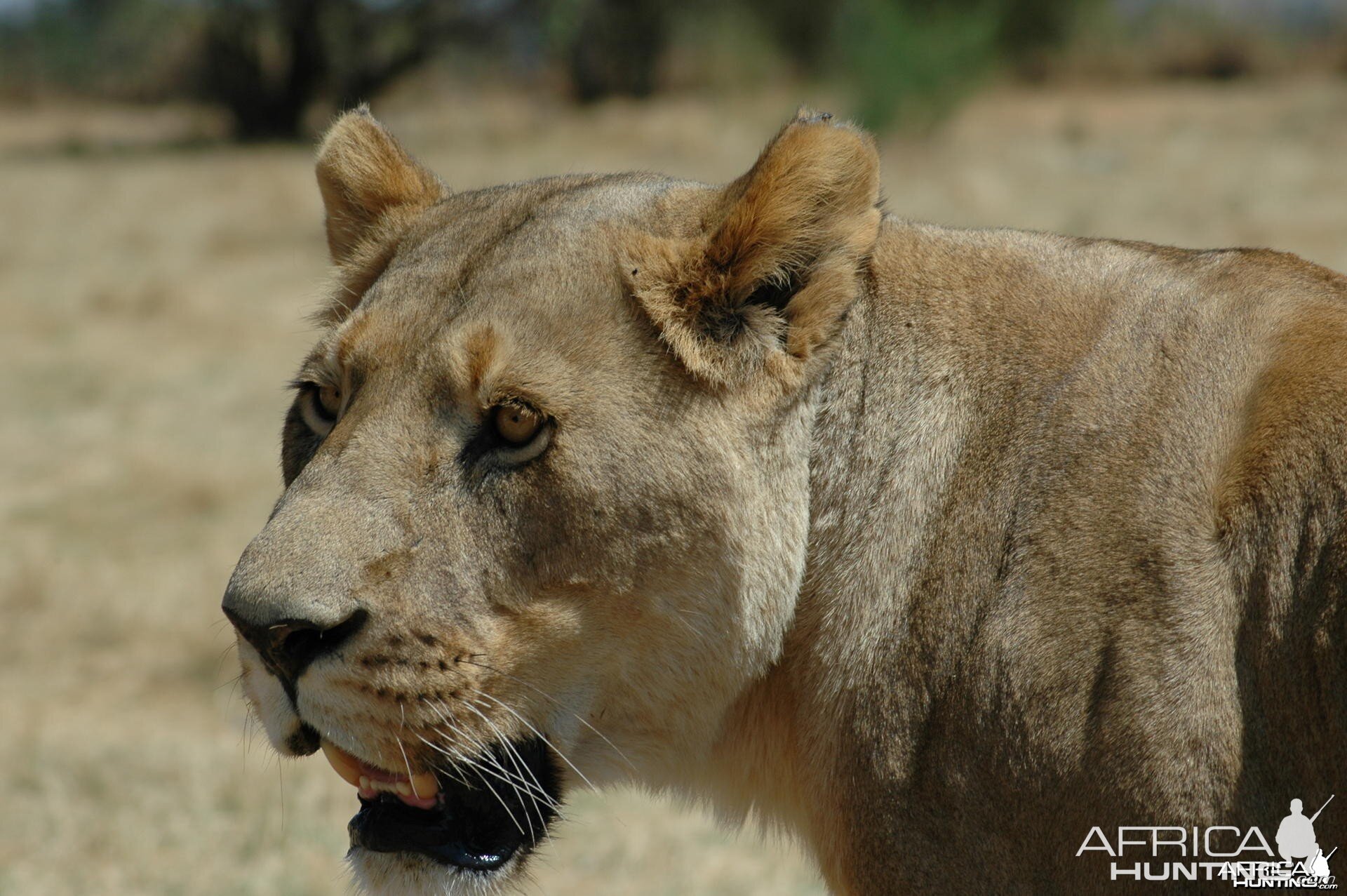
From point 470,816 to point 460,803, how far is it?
39mm

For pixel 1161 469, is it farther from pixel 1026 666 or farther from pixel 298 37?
pixel 298 37

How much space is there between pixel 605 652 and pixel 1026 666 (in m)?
0.77

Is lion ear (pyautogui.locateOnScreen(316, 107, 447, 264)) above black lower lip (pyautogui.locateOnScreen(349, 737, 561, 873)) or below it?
above

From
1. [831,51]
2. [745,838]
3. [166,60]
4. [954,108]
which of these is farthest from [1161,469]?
[166,60]

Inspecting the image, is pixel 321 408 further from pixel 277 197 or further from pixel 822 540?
pixel 277 197

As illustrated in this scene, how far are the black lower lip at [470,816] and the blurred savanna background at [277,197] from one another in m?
0.82

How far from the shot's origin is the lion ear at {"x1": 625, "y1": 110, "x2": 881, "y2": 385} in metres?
2.70

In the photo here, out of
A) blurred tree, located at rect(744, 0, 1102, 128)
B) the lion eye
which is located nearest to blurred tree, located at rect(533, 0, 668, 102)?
blurred tree, located at rect(744, 0, 1102, 128)

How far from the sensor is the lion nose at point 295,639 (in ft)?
8.18

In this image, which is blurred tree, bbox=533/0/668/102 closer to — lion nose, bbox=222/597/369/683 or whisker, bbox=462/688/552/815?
whisker, bbox=462/688/552/815

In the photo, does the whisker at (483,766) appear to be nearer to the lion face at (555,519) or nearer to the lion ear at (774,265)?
the lion face at (555,519)

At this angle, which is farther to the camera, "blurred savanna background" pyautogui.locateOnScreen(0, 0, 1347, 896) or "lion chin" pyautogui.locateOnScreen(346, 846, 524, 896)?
"blurred savanna background" pyautogui.locateOnScreen(0, 0, 1347, 896)

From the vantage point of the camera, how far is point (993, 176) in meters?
17.0

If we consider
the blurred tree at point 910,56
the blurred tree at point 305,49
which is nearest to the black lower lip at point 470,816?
the blurred tree at point 910,56
